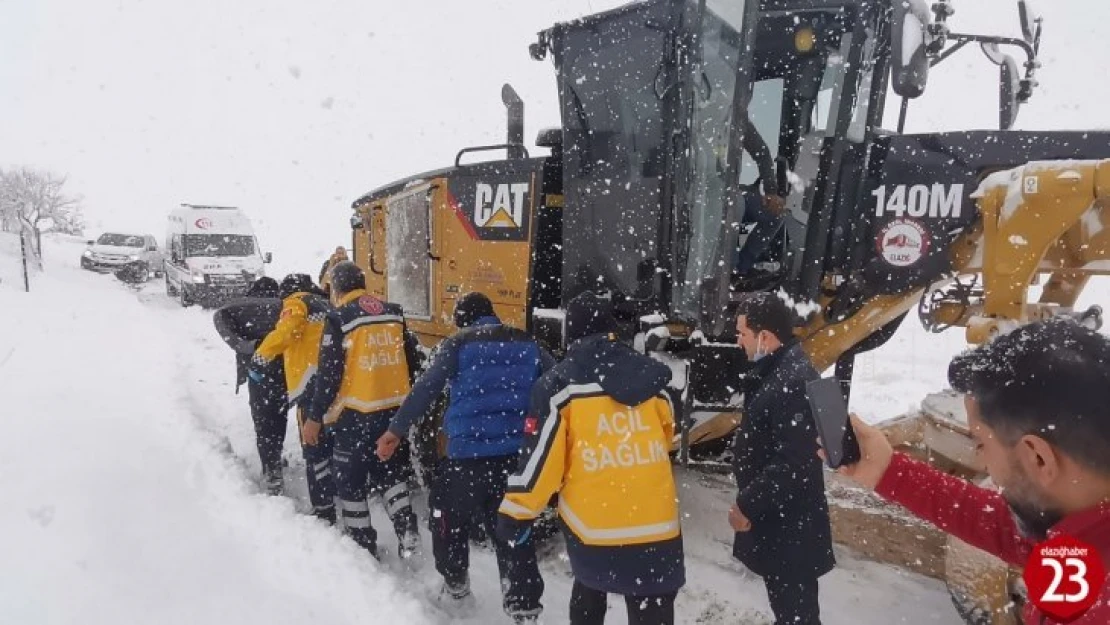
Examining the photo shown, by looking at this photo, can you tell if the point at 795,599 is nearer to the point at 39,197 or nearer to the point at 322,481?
the point at 322,481

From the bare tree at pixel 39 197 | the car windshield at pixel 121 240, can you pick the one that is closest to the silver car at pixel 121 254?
the car windshield at pixel 121 240

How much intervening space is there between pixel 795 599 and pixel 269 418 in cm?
394

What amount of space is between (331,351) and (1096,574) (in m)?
3.63

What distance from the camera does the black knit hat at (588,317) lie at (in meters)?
2.55

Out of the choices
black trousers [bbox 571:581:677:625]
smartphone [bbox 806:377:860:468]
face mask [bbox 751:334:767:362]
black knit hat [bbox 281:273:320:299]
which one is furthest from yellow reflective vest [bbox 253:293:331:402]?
smartphone [bbox 806:377:860:468]

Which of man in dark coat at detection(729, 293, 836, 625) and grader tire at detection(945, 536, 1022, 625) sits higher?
man in dark coat at detection(729, 293, 836, 625)

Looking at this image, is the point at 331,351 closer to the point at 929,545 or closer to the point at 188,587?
the point at 188,587

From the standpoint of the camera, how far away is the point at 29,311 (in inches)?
437

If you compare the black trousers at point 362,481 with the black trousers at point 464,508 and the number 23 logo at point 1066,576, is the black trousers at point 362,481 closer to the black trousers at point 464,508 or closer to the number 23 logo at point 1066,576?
the black trousers at point 464,508

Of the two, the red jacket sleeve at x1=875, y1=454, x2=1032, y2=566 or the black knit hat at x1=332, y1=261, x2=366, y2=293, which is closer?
the red jacket sleeve at x1=875, y1=454, x2=1032, y2=566

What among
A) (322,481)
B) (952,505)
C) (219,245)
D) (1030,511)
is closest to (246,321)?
(322,481)

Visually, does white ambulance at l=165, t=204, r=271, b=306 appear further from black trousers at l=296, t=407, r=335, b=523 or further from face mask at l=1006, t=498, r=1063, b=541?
face mask at l=1006, t=498, r=1063, b=541

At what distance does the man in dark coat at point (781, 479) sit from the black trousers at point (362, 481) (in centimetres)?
223

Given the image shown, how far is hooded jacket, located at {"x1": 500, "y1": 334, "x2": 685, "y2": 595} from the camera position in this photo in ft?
8.00
